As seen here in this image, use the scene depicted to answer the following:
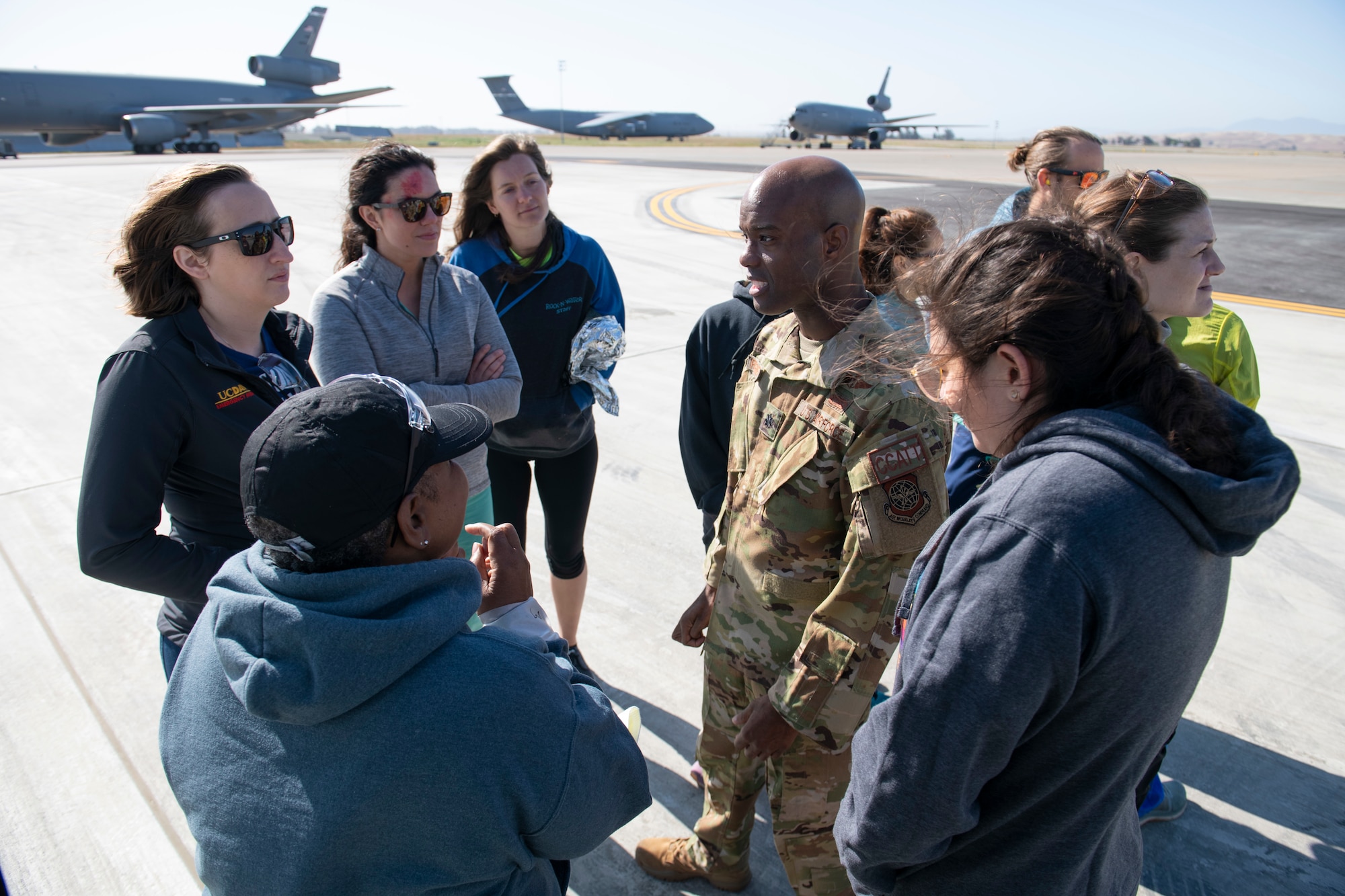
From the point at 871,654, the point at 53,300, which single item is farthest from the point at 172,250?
the point at 53,300

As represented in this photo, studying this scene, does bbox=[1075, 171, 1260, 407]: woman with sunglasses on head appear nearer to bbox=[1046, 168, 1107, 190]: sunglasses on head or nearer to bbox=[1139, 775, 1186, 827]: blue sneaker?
bbox=[1139, 775, 1186, 827]: blue sneaker

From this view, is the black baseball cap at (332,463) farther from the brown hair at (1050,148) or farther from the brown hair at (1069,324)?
the brown hair at (1050,148)

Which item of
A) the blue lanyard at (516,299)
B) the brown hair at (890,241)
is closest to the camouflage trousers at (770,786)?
the brown hair at (890,241)

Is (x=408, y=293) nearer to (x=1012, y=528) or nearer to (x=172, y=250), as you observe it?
(x=172, y=250)

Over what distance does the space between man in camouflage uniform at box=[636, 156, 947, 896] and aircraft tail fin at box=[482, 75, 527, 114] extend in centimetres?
6529

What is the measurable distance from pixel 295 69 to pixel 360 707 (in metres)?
53.7

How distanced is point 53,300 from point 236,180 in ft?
27.3

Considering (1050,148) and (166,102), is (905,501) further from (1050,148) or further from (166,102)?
(166,102)

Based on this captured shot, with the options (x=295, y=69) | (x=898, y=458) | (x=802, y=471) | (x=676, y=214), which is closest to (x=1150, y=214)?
(x=898, y=458)

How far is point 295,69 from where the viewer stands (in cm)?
4453

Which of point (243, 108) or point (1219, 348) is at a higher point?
point (243, 108)

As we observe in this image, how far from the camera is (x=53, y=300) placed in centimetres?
834

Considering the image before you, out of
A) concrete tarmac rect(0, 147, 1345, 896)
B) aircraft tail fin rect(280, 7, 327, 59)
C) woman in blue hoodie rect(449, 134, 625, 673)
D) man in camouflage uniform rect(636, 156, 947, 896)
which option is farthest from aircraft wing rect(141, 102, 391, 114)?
man in camouflage uniform rect(636, 156, 947, 896)

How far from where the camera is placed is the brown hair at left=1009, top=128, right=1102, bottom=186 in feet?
11.8
